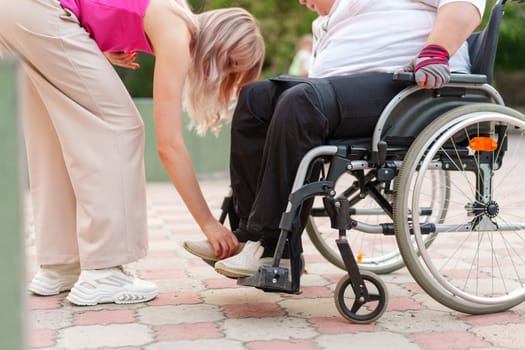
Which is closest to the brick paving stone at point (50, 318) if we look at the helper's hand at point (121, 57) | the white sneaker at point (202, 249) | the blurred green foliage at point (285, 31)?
the white sneaker at point (202, 249)

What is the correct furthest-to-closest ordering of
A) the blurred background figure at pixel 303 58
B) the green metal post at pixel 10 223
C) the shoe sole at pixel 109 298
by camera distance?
Result: 1. the blurred background figure at pixel 303 58
2. the shoe sole at pixel 109 298
3. the green metal post at pixel 10 223

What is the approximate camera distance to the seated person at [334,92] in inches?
81.7

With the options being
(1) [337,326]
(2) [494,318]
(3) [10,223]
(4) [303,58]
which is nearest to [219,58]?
(1) [337,326]

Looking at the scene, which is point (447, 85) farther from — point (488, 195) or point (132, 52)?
point (132, 52)

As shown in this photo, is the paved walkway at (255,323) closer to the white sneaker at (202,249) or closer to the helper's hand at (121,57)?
the white sneaker at (202,249)

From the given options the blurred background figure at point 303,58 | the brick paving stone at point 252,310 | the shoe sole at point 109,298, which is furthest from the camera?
the blurred background figure at point 303,58

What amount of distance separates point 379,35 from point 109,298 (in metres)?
1.19

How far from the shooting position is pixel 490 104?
7.20 feet

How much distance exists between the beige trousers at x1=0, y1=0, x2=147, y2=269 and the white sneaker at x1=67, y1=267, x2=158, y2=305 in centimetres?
4

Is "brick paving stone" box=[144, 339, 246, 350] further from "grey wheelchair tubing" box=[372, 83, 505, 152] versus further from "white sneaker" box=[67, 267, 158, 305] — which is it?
"grey wheelchair tubing" box=[372, 83, 505, 152]

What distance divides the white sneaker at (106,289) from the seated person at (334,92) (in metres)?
0.25

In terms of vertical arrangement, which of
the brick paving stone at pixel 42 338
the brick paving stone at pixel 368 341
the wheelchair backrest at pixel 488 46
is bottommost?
the brick paving stone at pixel 42 338

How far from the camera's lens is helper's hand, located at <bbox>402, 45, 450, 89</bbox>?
2.10m

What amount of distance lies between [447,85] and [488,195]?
37 cm
